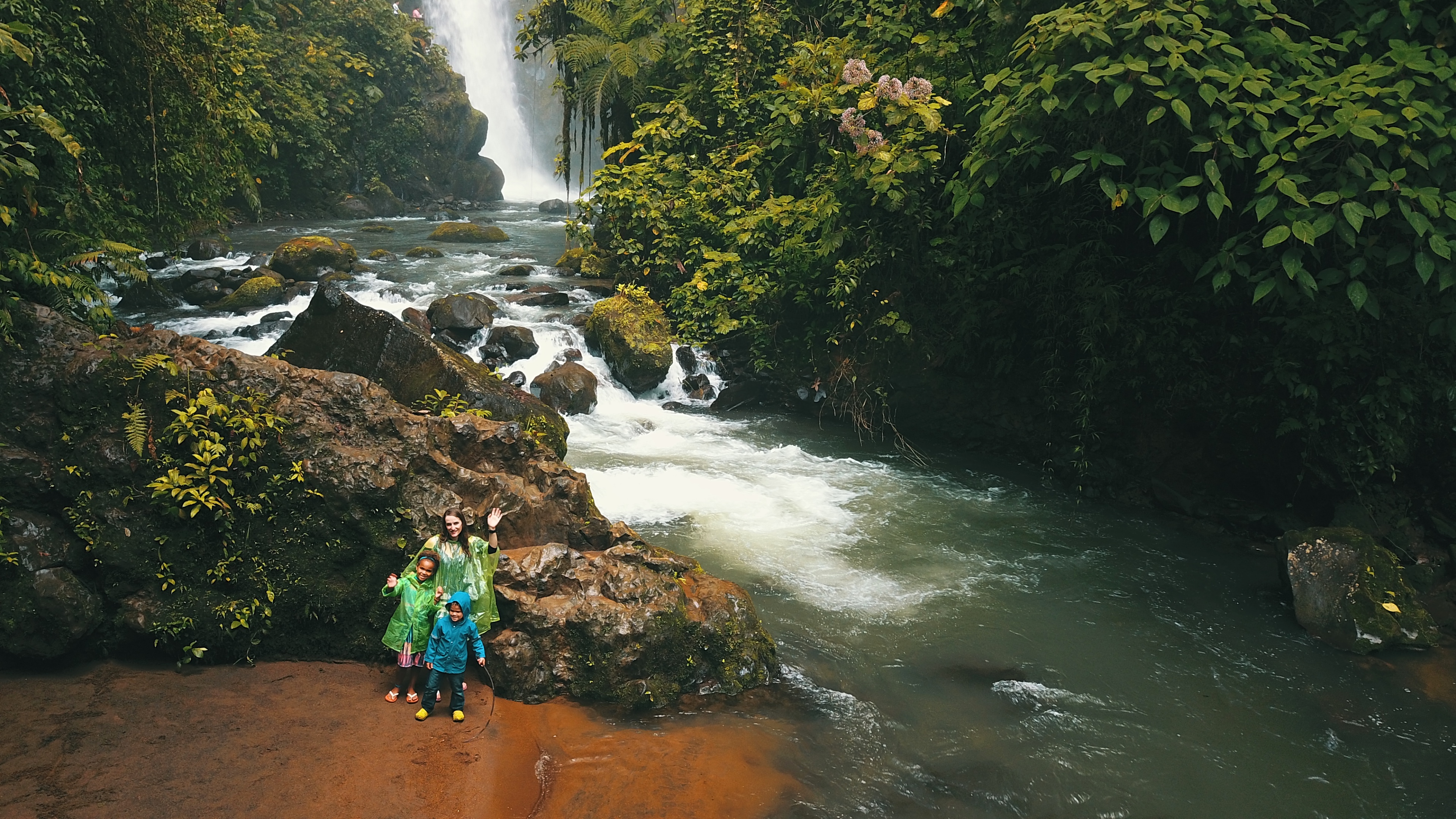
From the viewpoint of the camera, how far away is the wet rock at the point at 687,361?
464 inches

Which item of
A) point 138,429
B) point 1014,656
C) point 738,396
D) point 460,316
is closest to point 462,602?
point 138,429

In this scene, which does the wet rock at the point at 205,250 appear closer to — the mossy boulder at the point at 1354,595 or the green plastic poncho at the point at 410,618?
the green plastic poncho at the point at 410,618

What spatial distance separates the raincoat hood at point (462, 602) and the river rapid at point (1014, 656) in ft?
3.77

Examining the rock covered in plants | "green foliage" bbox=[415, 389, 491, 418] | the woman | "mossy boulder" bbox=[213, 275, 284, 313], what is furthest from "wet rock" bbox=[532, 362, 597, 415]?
the woman

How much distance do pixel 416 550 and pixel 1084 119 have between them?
6.34m

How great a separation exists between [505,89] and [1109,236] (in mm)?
45092

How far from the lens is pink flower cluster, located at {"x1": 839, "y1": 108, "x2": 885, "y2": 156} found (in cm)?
911

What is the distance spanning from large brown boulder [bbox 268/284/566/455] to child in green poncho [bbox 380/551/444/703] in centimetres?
262

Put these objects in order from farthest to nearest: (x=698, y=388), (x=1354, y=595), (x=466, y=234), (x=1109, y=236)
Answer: (x=466, y=234) < (x=698, y=388) < (x=1109, y=236) < (x=1354, y=595)

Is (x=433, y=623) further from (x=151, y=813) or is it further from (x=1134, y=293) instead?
(x=1134, y=293)

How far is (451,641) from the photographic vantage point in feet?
14.1

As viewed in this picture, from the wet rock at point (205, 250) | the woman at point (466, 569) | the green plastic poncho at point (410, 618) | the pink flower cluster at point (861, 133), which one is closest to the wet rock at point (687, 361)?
the pink flower cluster at point (861, 133)

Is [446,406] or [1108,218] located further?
[1108,218]

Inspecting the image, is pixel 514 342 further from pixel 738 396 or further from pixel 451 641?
pixel 451 641
